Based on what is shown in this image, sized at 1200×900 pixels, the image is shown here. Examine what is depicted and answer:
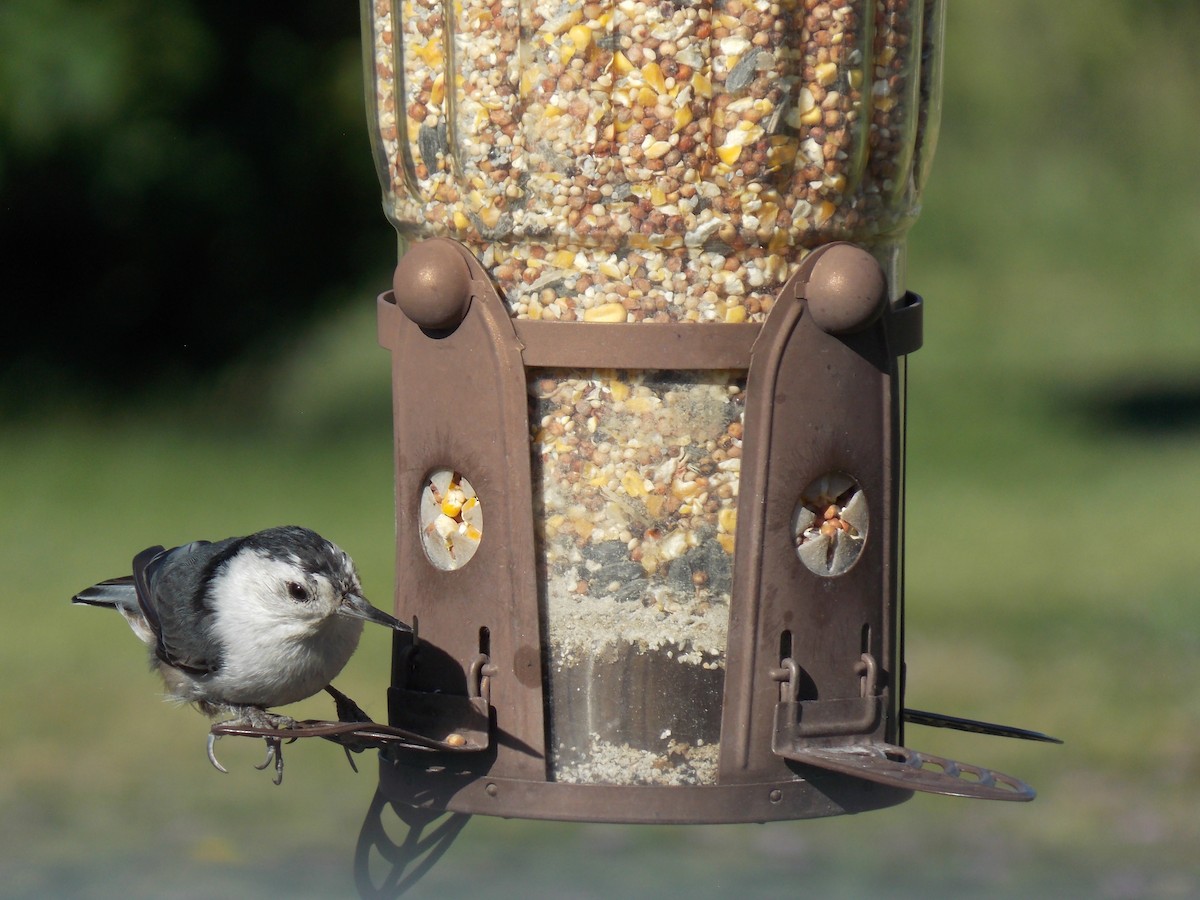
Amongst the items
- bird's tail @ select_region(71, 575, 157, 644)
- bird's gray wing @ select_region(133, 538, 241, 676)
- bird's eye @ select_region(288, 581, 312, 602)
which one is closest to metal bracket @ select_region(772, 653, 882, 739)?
bird's eye @ select_region(288, 581, 312, 602)

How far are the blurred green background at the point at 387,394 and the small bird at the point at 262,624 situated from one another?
15.4ft

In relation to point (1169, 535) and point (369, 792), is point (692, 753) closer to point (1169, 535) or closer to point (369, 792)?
point (369, 792)

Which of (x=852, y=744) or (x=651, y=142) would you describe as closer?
(x=651, y=142)

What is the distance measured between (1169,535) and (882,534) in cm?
1058

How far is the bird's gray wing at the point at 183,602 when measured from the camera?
14.5 ft

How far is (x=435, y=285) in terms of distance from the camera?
376cm

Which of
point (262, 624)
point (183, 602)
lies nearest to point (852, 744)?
point (262, 624)

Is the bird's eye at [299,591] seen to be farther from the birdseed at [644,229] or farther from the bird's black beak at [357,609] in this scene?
the birdseed at [644,229]

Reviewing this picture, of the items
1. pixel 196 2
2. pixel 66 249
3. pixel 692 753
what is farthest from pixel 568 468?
pixel 66 249

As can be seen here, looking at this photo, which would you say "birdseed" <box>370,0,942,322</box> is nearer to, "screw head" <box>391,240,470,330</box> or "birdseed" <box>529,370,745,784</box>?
"screw head" <box>391,240,470,330</box>

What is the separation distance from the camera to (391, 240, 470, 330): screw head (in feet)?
12.3

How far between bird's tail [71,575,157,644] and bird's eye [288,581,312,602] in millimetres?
771

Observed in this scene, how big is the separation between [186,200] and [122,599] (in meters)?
9.84

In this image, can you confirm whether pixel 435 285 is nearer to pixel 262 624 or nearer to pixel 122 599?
pixel 262 624
